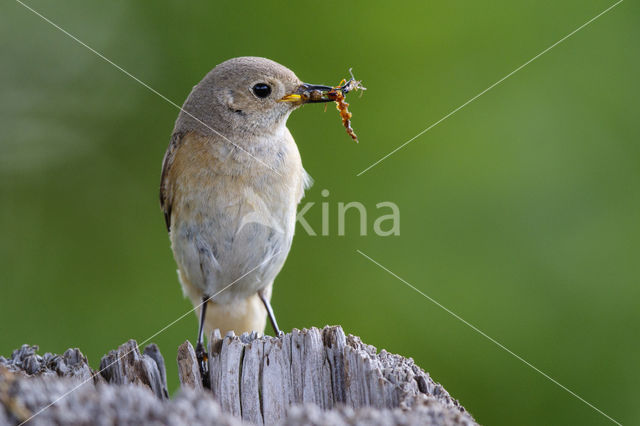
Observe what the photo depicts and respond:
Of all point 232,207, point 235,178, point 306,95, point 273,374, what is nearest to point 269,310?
point 232,207

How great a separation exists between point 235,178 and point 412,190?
5.14 ft

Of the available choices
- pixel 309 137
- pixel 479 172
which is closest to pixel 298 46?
pixel 309 137

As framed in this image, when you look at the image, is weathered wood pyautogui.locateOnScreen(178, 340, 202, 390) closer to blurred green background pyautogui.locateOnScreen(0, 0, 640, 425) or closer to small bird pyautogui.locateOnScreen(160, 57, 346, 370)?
small bird pyautogui.locateOnScreen(160, 57, 346, 370)

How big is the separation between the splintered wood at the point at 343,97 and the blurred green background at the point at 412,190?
0.46 metres

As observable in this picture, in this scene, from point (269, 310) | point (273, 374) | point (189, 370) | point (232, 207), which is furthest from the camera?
point (269, 310)

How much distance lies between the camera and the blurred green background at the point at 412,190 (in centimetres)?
532

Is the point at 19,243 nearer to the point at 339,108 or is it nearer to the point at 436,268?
the point at 339,108

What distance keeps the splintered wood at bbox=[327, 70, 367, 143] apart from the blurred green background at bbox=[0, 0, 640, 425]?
455 millimetres

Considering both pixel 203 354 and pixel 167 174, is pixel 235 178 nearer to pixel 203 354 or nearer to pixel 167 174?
pixel 167 174

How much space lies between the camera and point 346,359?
303cm

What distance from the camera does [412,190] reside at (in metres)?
5.65

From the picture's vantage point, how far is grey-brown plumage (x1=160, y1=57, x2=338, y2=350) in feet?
15.8

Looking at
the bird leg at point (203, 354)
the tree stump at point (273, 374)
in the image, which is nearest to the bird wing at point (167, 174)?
the bird leg at point (203, 354)

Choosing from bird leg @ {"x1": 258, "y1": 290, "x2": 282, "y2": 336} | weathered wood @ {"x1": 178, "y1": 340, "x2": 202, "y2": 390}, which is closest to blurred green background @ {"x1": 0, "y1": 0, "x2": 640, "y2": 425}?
bird leg @ {"x1": 258, "y1": 290, "x2": 282, "y2": 336}
